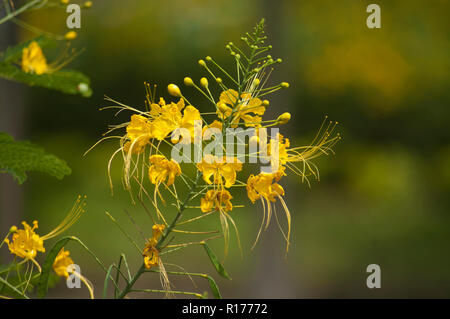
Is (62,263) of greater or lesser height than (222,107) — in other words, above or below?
below

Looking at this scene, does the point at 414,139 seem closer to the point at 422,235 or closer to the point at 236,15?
the point at 422,235

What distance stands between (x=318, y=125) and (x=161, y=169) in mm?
4684

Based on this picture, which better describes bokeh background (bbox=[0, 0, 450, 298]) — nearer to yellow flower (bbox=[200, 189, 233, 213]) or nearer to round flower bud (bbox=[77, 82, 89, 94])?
round flower bud (bbox=[77, 82, 89, 94])

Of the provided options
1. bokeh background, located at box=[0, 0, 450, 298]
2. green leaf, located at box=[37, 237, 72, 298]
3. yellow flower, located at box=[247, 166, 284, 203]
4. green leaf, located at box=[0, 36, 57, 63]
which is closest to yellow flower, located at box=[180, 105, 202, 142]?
yellow flower, located at box=[247, 166, 284, 203]

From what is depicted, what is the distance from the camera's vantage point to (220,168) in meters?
0.85

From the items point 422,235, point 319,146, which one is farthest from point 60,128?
point 319,146

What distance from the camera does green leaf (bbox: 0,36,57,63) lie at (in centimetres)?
127

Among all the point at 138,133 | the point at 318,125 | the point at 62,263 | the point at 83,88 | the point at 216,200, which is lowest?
the point at 62,263


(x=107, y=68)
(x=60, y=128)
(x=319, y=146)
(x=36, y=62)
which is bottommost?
(x=319, y=146)

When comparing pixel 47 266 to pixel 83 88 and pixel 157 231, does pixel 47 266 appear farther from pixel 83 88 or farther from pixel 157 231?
pixel 83 88

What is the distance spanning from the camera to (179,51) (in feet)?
20.9

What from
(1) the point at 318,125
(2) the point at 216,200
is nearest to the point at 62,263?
(2) the point at 216,200

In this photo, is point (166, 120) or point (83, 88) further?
point (83, 88)
